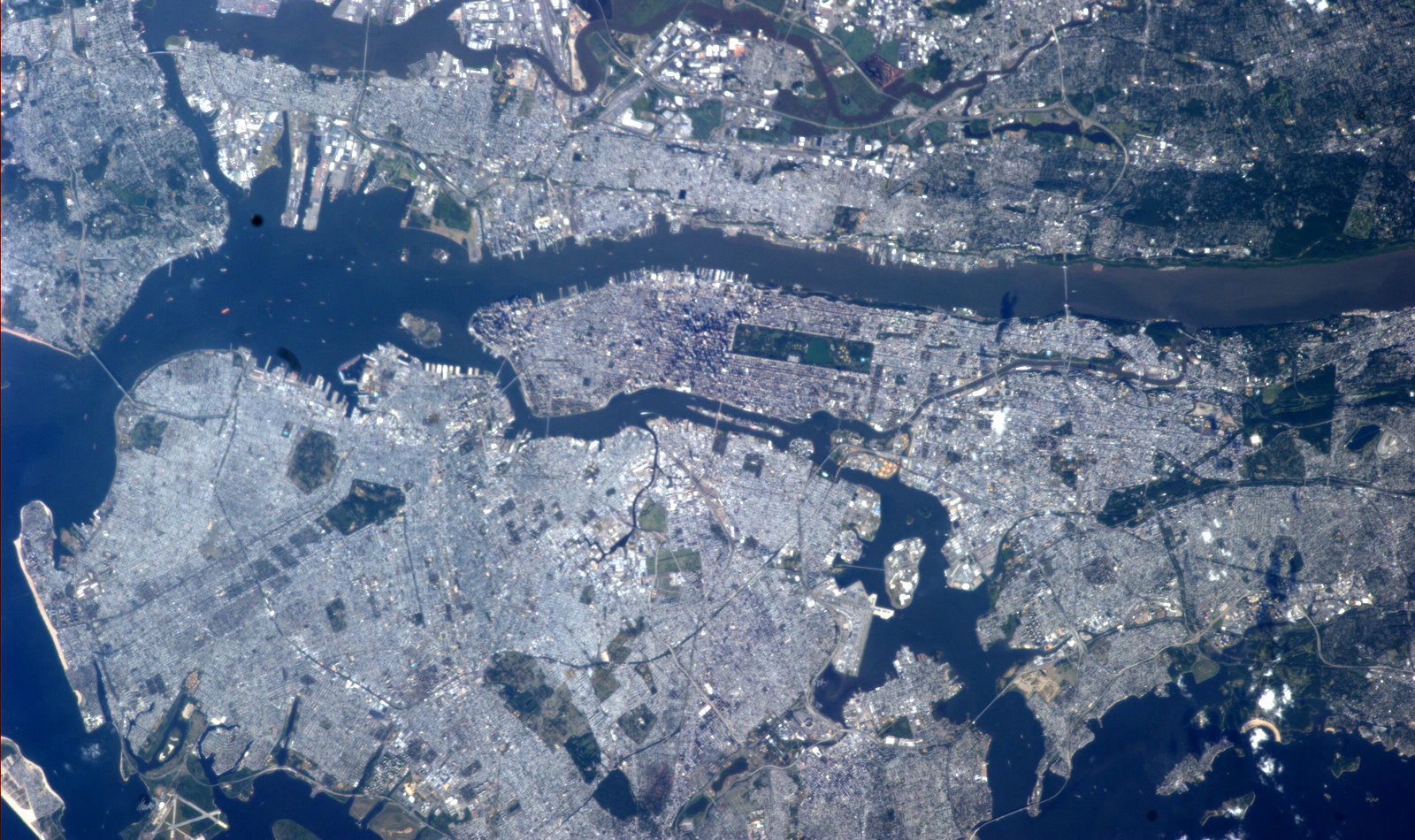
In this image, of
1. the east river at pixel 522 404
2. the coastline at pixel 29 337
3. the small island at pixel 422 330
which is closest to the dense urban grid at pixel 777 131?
the east river at pixel 522 404

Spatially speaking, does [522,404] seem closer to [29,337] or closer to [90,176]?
[90,176]

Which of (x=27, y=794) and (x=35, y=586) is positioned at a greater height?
(x=35, y=586)

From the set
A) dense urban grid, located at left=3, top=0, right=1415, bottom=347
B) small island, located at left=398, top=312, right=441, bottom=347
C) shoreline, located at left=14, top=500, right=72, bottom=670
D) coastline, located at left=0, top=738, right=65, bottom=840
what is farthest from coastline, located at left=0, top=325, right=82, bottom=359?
coastline, located at left=0, top=738, right=65, bottom=840

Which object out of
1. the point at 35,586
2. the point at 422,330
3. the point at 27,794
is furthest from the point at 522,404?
the point at 27,794

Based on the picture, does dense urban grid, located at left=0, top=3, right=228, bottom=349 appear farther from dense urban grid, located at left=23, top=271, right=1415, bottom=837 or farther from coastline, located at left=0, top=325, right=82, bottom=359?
dense urban grid, located at left=23, top=271, right=1415, bottom=837

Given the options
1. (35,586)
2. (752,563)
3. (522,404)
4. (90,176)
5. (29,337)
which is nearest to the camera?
(752,563)
